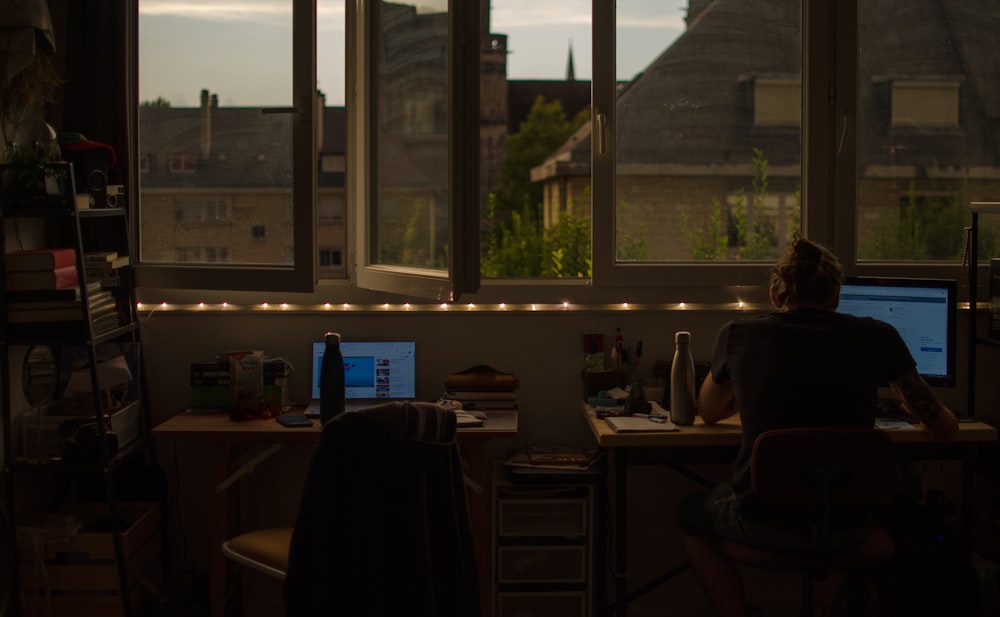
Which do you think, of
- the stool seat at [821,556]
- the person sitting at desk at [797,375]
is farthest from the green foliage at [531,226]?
the stool seat at [821,556]

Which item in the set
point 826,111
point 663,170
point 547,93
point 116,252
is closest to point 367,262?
point 116,252

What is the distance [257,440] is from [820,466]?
1.72m

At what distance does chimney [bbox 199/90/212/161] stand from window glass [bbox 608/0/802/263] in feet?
4.72

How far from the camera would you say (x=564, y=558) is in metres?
3.51

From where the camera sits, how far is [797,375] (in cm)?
282

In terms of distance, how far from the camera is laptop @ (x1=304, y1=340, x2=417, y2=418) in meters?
3.70

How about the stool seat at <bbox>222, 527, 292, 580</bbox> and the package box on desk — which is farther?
the package box on desk

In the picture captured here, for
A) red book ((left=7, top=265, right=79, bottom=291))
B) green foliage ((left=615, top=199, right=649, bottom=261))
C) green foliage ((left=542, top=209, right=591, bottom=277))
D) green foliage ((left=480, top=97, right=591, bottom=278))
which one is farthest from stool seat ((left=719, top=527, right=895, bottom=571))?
green foliage ((left=542, top=209, right=591, bottom=277))

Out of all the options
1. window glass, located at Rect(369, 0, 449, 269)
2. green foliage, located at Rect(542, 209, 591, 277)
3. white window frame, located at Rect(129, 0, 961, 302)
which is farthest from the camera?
green foliage, located at Rect(542, 209, 591, 277)

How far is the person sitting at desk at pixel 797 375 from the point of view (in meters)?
2.83

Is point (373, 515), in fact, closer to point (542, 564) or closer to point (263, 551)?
point (263, 551)

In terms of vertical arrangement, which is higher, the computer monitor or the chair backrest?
the computer monitor

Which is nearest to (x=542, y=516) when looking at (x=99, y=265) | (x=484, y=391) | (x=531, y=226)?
(x=484, y=391)

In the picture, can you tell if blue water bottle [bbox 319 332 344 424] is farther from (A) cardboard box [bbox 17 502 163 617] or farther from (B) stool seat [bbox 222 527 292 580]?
(A) cardboard box [bbox 17 502 163 617]
